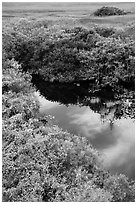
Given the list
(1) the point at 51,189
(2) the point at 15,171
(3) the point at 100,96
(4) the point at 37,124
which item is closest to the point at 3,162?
(2) the point at 15,171

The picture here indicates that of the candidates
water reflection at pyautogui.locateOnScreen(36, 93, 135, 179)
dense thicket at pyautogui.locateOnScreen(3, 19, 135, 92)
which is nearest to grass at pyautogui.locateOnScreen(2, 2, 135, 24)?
dense thicket at pyautogui.locateOnScreen(3, 19, 135, 92)

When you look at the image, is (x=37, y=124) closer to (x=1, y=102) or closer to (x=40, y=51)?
(x=1, y=102)

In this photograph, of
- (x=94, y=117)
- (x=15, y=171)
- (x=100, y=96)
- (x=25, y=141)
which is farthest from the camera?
(x=100, y=96)

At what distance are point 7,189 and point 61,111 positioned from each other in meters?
10.5

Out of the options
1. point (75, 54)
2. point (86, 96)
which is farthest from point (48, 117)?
point (75, 54)

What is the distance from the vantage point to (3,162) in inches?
601

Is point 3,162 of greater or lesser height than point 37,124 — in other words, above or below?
below

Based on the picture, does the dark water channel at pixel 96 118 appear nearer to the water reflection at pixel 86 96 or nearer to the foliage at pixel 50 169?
the water reflection at pixel 86 96

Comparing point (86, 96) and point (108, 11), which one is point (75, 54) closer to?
point (86, 96)

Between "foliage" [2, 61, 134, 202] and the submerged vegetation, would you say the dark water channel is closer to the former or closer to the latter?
the submerged vegetation

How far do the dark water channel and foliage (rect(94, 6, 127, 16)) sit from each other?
13.4 meters

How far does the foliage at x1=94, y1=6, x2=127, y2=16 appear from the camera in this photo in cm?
3728

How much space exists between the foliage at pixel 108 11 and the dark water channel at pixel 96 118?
13351 millimetres

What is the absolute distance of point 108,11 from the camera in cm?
3766
